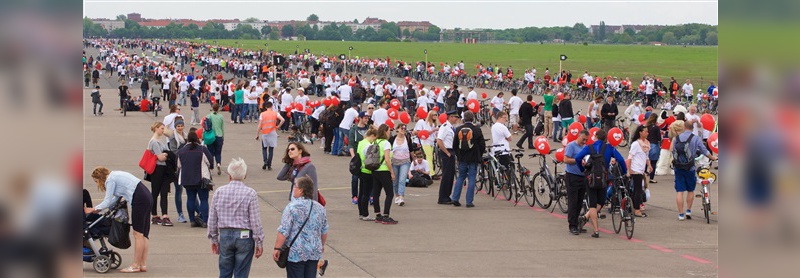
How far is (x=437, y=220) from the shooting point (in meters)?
16.8

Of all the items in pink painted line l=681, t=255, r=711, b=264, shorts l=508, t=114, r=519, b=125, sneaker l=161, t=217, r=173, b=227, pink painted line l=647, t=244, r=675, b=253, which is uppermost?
shorts l=508, t=114, r=519, b=125

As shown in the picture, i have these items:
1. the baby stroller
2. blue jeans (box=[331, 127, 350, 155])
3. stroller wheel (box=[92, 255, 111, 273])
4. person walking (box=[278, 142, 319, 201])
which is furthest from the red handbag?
blue jeans (box=[331, 127, 350, 155])

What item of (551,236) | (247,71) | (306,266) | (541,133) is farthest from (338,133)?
(247,71)

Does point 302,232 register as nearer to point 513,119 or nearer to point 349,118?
point 349,118

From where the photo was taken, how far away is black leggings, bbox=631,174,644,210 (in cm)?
1698

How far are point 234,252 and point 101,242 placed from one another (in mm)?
2720

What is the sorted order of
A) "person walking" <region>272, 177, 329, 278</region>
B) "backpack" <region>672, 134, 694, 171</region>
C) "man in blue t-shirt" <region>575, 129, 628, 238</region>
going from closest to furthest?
"person walking" <region>272, 177, 329, 278</region>
"man in blue t-shirt" <region>575, 129, 628, 238</region>
"backpack" <region>672, 134, 694, 171</region>

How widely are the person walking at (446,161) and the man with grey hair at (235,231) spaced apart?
885cm

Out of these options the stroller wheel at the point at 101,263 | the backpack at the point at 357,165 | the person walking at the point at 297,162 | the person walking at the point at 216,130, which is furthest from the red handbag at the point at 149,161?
the person walking at the point at 216,130

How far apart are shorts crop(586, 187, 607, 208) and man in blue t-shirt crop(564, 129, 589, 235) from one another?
0.28 meters

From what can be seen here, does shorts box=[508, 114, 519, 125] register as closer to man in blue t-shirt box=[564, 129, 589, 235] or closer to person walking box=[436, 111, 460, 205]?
person walking box=[436, 111, 460, 205]

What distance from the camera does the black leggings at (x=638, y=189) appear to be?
669 inches

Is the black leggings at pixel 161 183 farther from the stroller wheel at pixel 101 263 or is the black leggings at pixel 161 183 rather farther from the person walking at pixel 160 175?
the stroller wheel at pixel 101 263
